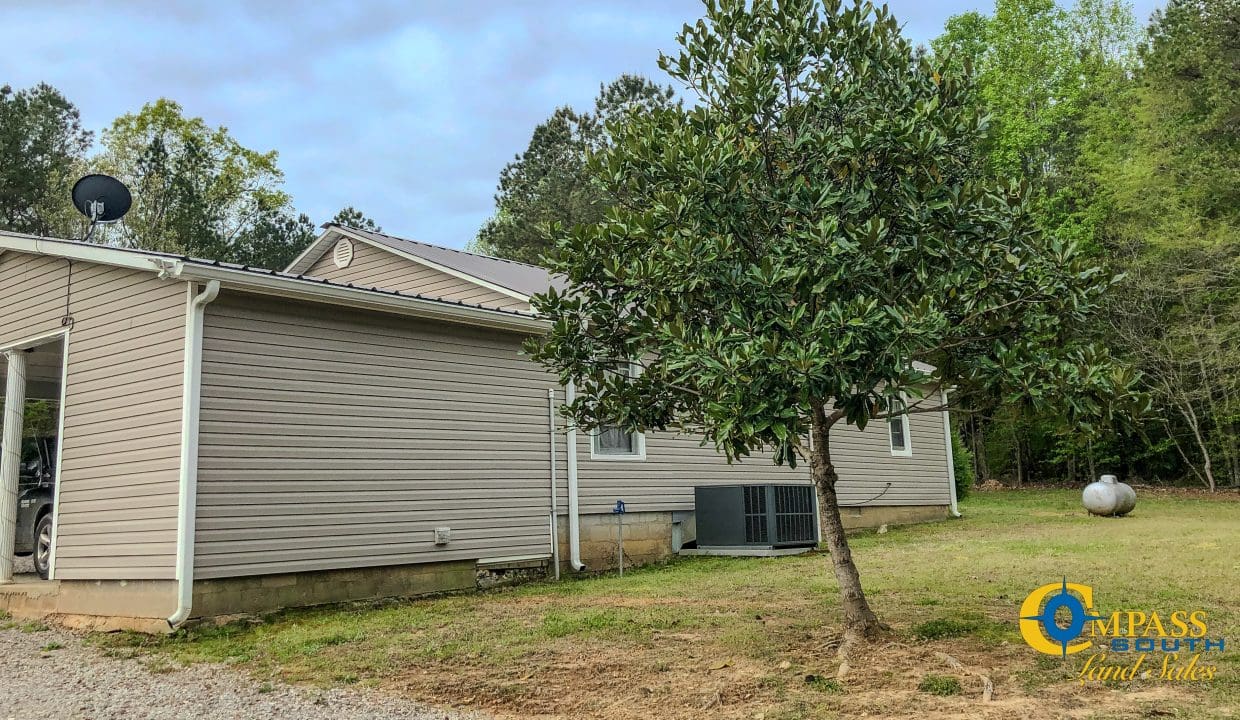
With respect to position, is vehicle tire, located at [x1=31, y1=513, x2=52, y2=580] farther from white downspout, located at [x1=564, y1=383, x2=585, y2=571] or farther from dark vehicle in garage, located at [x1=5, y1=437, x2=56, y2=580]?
white downspout, located at [x1=564, y1=383, x2=585, y2=571]

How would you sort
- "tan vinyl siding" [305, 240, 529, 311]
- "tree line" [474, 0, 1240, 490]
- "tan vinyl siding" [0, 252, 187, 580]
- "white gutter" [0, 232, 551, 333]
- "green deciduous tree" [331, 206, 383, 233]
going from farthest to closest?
"green deciduous tree" [331, 206, 383, 233] < "tree line" [474, 0, 1240, 490] < "tan vinyl siding" [305, 240, 529, 311] < "tan vinyl siding" [0, 252, 187, 580] < "white gutter" [0, 232, 551, 333]

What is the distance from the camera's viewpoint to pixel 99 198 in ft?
32.8

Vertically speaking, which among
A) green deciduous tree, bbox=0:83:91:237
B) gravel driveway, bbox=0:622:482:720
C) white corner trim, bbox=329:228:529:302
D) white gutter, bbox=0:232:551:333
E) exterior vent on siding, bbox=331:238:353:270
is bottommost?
gravel driveway, bbox=0:622:482:720

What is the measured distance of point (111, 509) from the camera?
803 centimetres

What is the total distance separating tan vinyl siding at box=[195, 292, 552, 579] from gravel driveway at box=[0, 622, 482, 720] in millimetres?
1289

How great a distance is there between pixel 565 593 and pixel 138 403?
4277 mm

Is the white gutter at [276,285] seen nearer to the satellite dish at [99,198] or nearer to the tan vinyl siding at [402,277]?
the satellite dish at [99,198]

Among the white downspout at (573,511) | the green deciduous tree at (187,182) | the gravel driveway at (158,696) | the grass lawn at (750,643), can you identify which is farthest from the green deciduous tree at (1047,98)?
the gravel driveway at (158,696)

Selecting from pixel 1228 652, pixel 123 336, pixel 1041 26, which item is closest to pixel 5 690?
pixel 123 336

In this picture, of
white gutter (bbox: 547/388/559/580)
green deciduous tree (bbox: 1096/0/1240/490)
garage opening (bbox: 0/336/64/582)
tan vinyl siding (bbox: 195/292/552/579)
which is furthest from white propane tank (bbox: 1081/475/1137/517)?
garage opening (bbox: 0/336/64/582)

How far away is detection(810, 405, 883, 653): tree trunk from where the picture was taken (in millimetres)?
5984

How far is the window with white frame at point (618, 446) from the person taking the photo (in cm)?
1103

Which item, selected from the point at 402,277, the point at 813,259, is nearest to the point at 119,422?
the point at 402,277

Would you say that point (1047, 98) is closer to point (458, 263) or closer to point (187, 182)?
point (458, 263)
